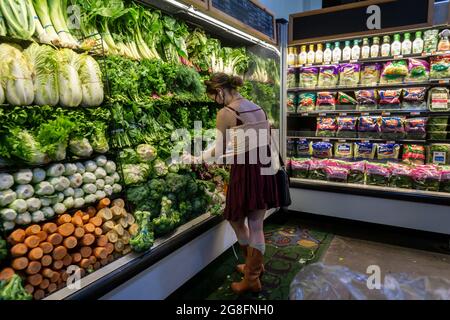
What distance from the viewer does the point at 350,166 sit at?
4.25 metres

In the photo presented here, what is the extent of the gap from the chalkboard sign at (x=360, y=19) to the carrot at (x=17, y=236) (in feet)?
12.3

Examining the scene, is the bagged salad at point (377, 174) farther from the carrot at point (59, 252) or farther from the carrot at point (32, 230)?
the carrot at point (32, 230)

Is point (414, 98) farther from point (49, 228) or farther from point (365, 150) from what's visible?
point (49, 228)

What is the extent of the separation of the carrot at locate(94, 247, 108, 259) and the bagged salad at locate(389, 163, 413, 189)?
3479 mm

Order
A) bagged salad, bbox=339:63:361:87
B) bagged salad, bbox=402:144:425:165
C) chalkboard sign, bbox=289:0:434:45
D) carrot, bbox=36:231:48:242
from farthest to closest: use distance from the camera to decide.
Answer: bagged salad, bbox=339:63:361:87, bagged salad, bbox=402:144:425:165, chalkboard sign, bbox=289:0:434:45, carrot, bbox=36:231:48:242

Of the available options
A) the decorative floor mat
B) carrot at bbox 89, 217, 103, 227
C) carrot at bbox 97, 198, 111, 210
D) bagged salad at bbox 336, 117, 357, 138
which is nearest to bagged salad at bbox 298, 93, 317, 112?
bagged salad at bbox 336, 117, 357, 138

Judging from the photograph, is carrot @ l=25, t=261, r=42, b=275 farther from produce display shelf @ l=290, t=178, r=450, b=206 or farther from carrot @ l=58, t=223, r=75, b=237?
produce display shelf @ l=290, t=178, r=450, b=206

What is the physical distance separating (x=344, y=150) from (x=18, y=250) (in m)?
3.94

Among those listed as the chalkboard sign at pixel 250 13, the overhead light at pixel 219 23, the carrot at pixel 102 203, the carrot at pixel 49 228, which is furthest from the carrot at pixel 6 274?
the chalkboard sign at pixel 250 13

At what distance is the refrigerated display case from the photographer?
369 centimetres

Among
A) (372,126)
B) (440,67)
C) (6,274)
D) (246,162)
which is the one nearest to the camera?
(6,274)

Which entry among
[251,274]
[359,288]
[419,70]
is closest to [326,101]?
[419,70]

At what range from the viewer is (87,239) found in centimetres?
213

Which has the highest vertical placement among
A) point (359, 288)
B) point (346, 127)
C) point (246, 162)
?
point (346, 127)
